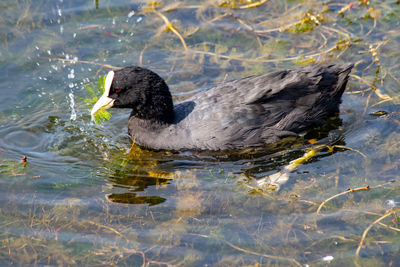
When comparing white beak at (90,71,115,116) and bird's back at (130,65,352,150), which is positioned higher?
white beak at (90,71,115,116)

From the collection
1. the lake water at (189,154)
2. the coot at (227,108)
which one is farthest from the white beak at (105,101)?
the lake water at (189,154)

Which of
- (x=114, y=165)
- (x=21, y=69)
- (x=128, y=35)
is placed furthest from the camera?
(x=128, y=35)

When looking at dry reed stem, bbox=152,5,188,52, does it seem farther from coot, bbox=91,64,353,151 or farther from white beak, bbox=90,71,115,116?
white beak, bbox=90,71,115,116

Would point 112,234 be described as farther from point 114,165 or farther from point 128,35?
point 128,35

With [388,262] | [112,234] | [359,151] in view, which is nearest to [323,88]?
[359,151]

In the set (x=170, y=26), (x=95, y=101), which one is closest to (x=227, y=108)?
(x=95, y=101)

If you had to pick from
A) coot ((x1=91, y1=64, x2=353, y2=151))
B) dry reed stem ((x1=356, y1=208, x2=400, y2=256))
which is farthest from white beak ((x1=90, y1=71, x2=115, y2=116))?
dry reed stem ((x1=356, y1=208, x2=400, y2=256))

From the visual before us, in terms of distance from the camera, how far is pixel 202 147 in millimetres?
5164

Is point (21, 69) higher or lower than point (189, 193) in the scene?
higher

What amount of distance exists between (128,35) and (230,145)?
2498 millimetres

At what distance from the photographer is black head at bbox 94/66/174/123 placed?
5105 millimetres

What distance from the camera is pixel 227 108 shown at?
514 cm

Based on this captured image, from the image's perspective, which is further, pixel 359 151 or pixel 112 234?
pixel 359 151

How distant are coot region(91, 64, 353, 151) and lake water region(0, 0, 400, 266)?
6.8 inches
